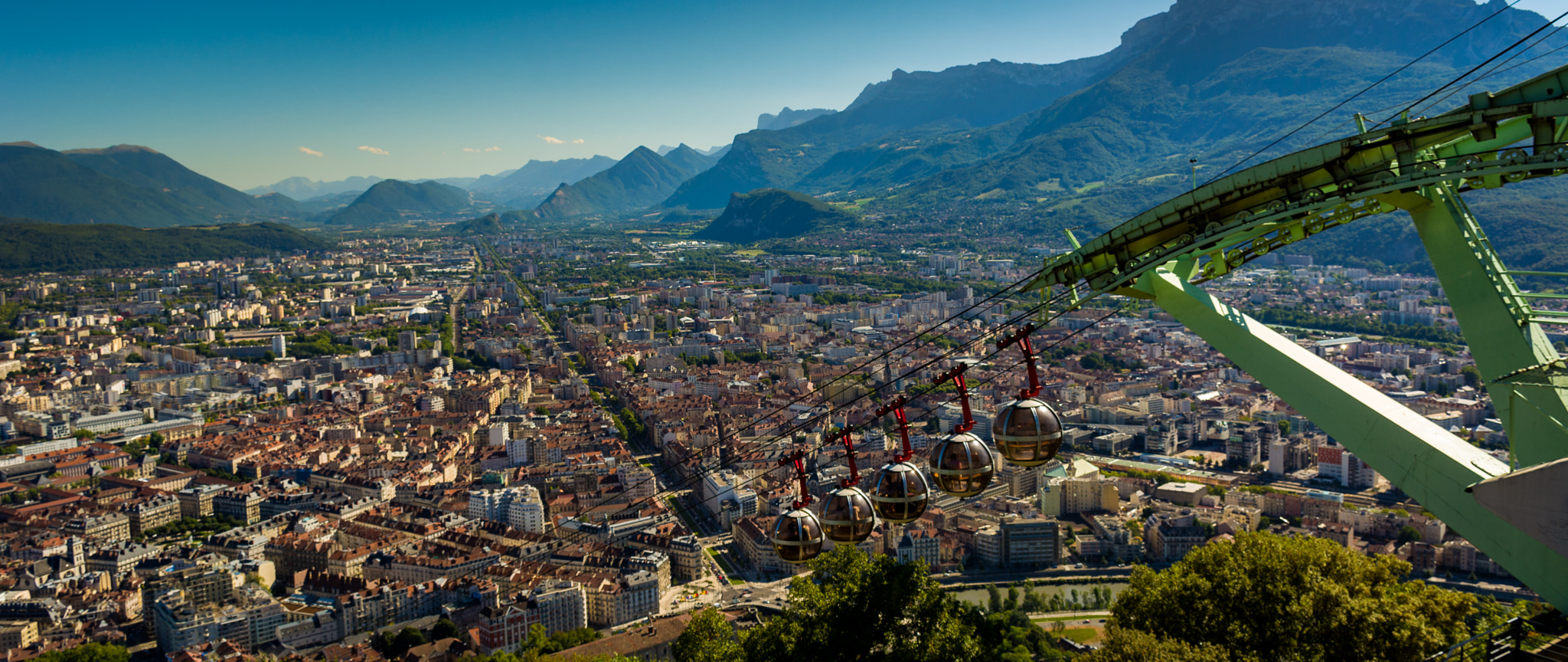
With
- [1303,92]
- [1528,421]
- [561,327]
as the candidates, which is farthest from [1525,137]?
[1303,92]

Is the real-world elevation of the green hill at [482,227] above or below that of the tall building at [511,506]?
above

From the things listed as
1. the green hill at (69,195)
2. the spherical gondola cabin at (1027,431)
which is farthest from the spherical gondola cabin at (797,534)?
the green hill at (69,195)

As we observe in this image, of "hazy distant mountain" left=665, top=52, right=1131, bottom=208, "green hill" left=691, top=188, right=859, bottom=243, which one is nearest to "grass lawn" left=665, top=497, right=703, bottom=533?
"green hill" left=691, top=188, right=859, bottom=243

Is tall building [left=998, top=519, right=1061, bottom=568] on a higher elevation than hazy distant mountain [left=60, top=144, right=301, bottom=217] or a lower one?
lower

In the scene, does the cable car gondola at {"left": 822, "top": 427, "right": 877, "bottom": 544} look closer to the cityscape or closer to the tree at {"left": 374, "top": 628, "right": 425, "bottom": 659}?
the cityscape

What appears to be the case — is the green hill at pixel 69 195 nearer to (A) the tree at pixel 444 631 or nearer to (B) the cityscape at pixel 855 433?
(B) the cityscape at pixel 855 433

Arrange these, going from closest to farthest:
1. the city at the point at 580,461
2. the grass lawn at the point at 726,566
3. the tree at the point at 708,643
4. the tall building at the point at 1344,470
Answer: the tree at the point at 708,643, the city at the point at 580,461, the grass lawn at the point at 726,566, the tall building at the point at 1344,470

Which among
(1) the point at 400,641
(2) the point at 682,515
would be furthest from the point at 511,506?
(1) the point at 400,641
